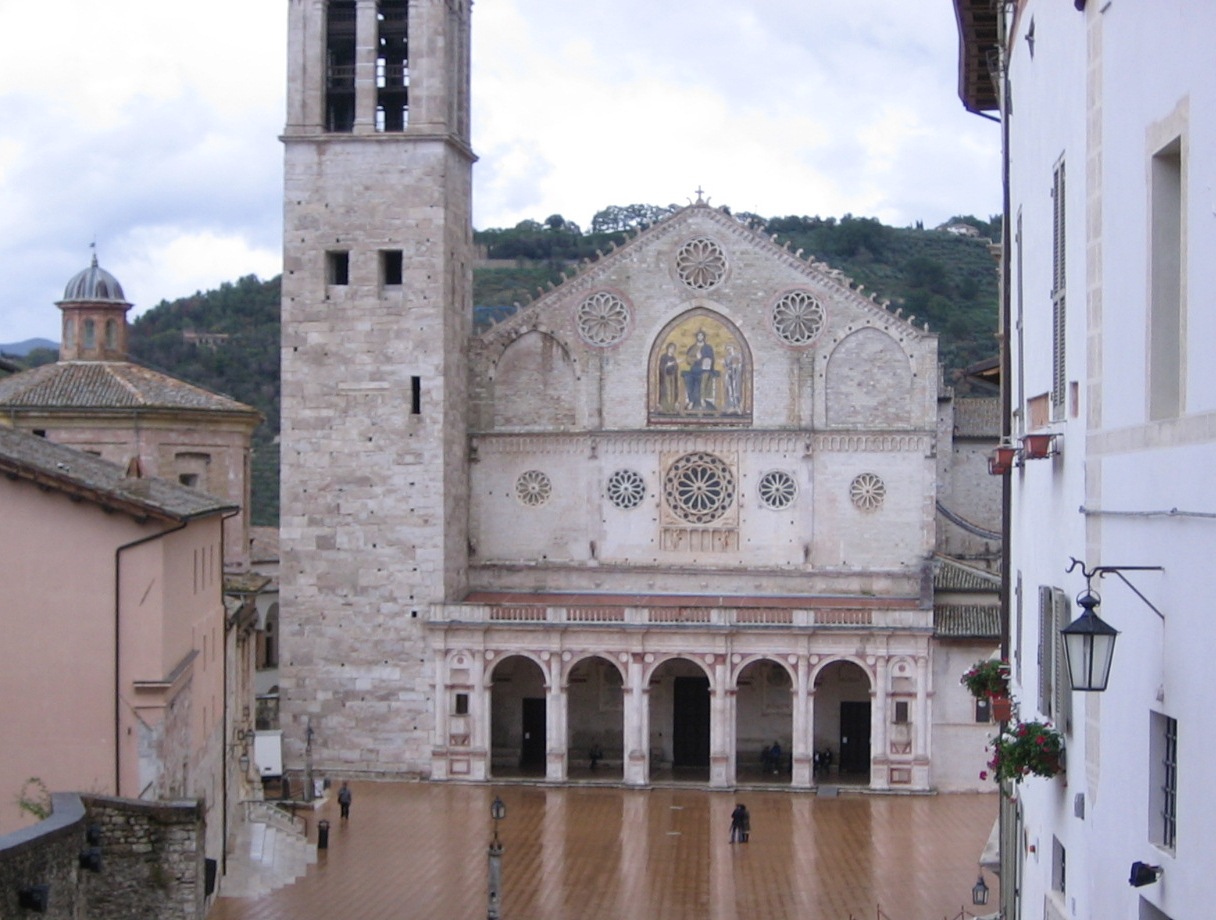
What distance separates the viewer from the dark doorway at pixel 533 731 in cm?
4950

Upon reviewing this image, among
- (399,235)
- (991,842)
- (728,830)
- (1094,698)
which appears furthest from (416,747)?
(1094,698)

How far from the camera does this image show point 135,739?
25359 mm

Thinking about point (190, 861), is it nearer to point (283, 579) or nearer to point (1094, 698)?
point (1094, 698)

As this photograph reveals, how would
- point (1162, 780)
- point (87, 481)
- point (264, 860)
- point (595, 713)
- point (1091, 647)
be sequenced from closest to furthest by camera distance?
point (1162, 780) < point (1091, 647) < point (87, 481) < point (264, 860) < point (595, 713)

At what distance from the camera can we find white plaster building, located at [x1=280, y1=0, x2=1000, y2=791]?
151 ft

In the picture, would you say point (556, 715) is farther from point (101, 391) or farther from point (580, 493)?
point (101, 391)

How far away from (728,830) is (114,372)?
23329 mm

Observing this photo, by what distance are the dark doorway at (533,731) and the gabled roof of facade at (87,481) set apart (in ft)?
69.4

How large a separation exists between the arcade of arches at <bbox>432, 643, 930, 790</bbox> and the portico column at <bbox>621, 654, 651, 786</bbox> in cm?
4

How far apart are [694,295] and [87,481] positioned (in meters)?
26.4

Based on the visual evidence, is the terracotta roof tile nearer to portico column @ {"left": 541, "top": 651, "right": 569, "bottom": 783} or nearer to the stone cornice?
the stone cornice

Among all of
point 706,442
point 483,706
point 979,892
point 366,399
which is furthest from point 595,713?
point 979,892

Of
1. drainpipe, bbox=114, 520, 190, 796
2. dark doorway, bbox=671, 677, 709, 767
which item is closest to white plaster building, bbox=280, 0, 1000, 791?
dark doorway, bbox=671, 677, 709, 767

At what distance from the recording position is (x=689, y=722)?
162 feet
